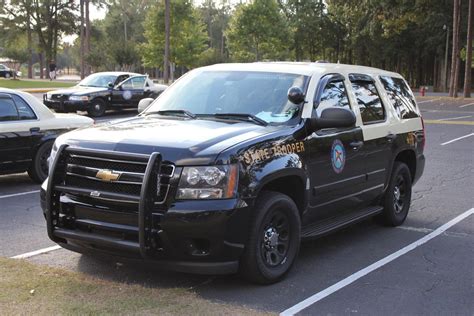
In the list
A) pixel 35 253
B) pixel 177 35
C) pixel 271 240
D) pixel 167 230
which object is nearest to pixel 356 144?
pixel 271 240

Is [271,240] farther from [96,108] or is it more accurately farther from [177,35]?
[177,35]

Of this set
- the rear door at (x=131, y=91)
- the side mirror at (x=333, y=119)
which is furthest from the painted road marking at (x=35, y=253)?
the rear door at (x=131, y=91)

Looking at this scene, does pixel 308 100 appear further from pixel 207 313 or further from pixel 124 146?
pixel 207 313

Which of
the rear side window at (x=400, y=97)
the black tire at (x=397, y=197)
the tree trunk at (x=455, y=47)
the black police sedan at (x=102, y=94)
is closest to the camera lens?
the black tire at (x=397, y=197)

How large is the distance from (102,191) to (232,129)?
118cm

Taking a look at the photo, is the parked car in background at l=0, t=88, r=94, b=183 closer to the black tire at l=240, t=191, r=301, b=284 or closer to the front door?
the front door

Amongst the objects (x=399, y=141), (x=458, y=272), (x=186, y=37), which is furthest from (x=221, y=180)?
(x=186, y=37)

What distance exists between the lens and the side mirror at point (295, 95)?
530 cm

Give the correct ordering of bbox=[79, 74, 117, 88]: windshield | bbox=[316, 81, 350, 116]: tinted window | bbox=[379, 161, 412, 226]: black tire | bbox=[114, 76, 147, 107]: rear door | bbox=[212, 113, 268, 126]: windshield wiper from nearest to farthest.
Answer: bbox=[212, 113, 268, 126]: windshield wiper, bbox=[316, 81, 350, 116]: tinted window, bbox=[379, 161, 412, 226]: black tire, bbox=[79, 74, 117, 88]: windshield, bbox=[114, 76, 147, 107]: rear door

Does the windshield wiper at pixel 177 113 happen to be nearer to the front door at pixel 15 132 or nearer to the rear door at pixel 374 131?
the rear door at pixel 374 131

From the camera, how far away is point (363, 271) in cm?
536

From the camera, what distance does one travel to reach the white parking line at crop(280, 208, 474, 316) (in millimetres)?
4441

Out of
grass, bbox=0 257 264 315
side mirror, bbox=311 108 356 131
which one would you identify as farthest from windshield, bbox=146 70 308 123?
grass, bbox=0 257 264 315

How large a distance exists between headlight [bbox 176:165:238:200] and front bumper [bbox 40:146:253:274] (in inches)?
2.1
